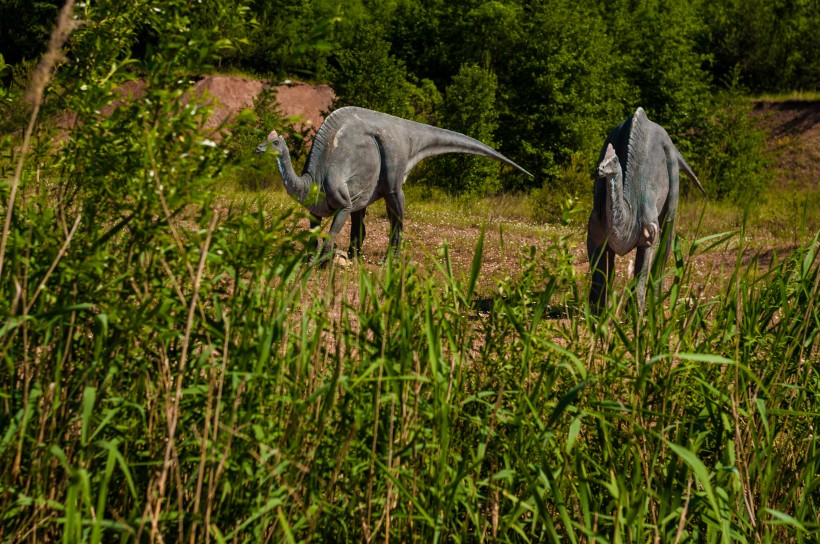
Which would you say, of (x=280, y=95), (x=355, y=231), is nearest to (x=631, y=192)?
(x=355, y=231)

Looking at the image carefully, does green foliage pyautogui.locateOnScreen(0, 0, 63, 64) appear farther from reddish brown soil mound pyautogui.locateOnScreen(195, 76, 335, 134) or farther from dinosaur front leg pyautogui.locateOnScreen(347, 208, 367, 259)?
dinosaur front leg pyautogui.locateOnScreen(347, 208, 367, 259)

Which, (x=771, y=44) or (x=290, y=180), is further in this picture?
(x=771, y=44)

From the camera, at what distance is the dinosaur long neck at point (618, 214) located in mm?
6551

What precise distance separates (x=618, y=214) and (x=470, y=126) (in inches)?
446

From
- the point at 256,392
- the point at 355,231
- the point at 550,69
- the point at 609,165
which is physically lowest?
the point at 355,231

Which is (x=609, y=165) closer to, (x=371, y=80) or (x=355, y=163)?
(x=355, y=163)

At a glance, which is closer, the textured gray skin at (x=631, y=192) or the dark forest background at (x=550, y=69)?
the textured gray skin at (x=631, y=192)

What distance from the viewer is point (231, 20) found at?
272 cm

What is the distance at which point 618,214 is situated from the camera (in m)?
6.62

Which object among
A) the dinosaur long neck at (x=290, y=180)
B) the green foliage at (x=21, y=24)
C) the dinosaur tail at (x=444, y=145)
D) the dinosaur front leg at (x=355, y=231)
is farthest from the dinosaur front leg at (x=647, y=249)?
the green foliage at (x=21, y=24)

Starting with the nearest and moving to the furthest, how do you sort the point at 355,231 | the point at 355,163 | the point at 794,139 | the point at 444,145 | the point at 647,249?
the point at 647,249 → the point at 355,163 → the point at 355,231 → the point at 444,145 → the point at 794,139

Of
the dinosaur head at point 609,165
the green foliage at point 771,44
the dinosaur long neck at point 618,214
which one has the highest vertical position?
the green foliage at point 771,44

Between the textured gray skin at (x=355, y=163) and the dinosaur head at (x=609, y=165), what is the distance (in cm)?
248

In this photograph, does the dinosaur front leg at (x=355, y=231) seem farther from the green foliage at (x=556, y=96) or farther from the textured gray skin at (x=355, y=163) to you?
the green foliage at (x=556, y=96)
